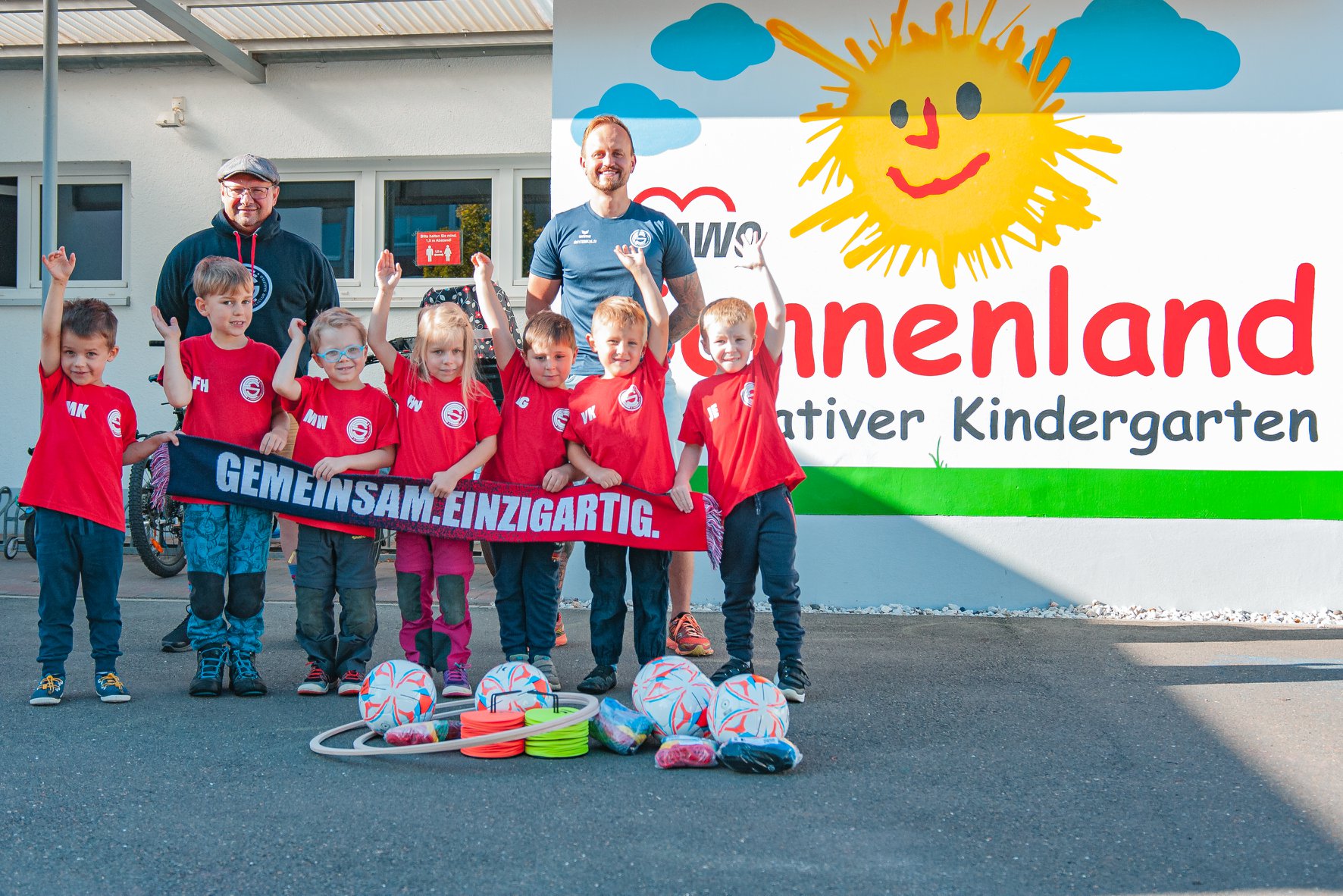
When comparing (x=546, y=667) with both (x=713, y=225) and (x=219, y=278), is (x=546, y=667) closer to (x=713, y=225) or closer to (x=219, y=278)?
(x=219, y=278)

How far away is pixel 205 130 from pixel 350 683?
6216 mm

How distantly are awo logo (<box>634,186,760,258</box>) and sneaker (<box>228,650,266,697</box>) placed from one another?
331 centimetres

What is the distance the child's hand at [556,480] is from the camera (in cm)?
439

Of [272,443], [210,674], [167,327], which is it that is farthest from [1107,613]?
[167,327]

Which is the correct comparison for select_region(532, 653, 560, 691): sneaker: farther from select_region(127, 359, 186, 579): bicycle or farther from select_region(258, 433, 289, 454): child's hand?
select_region(127, 359, 186, 579): bicycle

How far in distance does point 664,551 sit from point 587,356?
2.79 ft

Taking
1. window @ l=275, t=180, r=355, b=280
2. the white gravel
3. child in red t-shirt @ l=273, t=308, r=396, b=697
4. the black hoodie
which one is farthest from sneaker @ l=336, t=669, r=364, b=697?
window @ l=275, t=180, r=355, b=280

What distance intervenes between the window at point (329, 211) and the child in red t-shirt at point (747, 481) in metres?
5.67

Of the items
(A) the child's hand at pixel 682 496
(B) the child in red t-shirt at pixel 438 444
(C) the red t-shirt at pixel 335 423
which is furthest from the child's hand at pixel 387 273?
(A) the child's hand at pixel 682 496

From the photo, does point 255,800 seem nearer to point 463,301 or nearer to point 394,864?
point 394,864

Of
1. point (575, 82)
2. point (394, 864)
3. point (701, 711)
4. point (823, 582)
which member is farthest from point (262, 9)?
point (394, 864)

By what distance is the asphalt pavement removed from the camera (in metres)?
2.60

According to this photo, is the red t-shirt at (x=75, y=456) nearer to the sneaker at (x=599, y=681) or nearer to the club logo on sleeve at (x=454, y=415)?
the club logo on sleeve at (x=454, y=415)

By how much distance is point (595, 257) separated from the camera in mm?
4828
